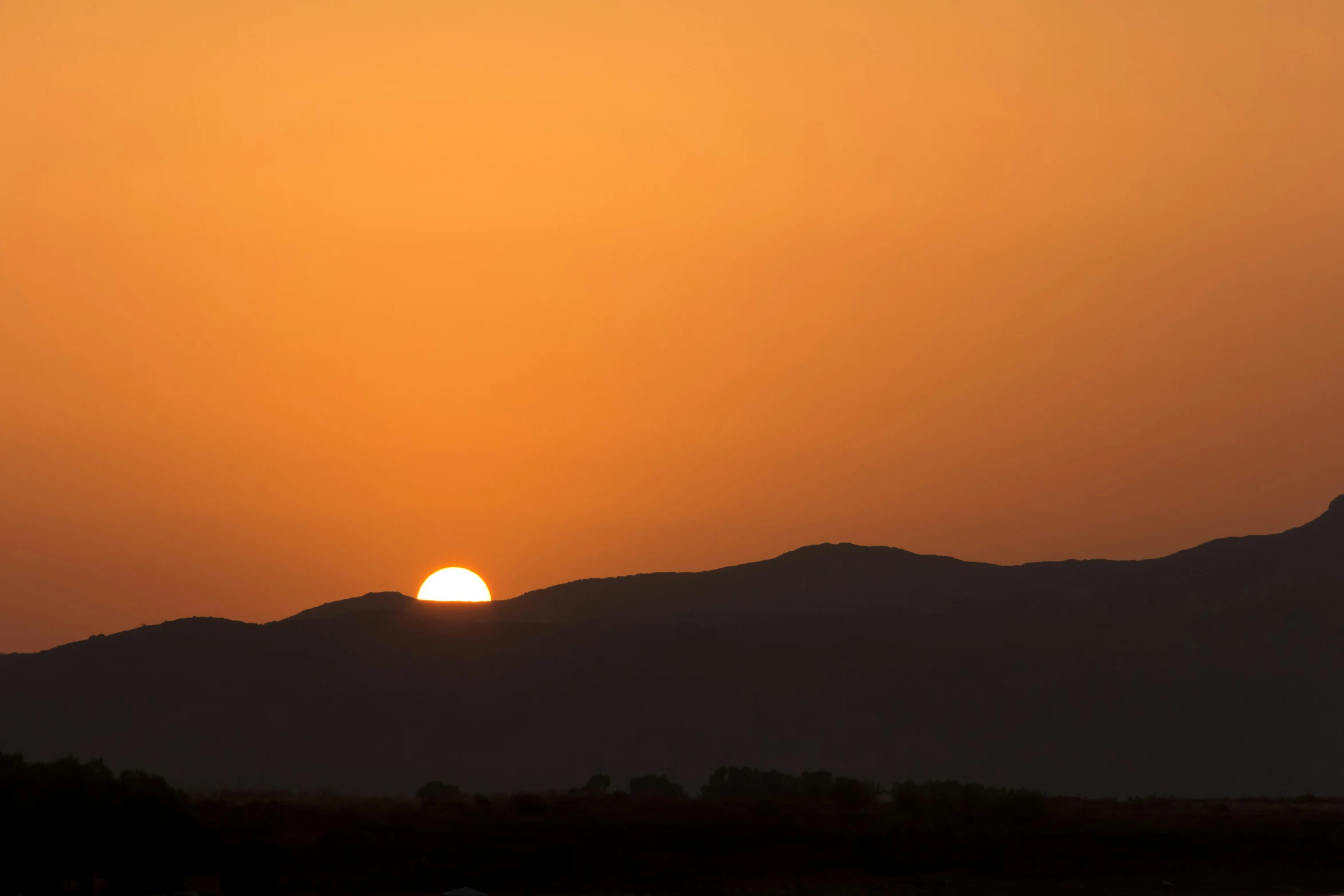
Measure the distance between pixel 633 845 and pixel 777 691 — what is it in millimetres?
78128

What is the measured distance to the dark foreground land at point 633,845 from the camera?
109 ft

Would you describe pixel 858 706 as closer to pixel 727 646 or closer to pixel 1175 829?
pixel 727 646

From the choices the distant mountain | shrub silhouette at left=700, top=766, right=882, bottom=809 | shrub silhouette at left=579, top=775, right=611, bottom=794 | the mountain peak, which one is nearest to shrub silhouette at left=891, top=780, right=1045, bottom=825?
shrub silhouette at left=700, top=766, right=882, bottom=809

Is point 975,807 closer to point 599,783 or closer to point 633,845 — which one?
point 633,845

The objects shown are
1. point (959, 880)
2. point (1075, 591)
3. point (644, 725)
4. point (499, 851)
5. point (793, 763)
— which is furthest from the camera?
point (1075, 591)

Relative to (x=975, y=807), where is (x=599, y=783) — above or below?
above

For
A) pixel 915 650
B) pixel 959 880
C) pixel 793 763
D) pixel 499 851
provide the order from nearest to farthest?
pixel 959 880 < pixel 499 851 < pixel 793 763 < pixel 915 650

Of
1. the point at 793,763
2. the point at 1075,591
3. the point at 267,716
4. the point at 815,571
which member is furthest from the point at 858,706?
the point at 815,571

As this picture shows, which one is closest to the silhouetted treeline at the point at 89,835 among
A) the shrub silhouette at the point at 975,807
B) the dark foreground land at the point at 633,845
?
the dark foreground land at the point at 633,845

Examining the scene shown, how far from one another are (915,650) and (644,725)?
23.1 metres

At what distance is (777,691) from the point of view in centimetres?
11700

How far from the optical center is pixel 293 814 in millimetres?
41562

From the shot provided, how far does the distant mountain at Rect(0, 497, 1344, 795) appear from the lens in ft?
346

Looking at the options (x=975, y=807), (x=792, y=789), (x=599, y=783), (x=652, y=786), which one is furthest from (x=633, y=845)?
(x=599, y=783)
